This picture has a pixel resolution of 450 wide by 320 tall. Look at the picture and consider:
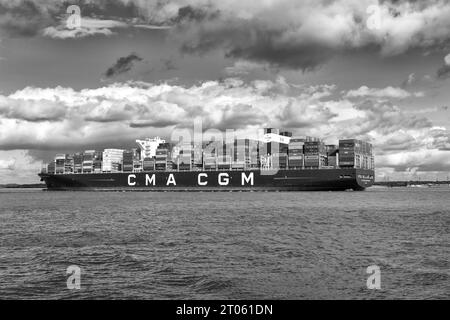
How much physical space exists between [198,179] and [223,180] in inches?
219

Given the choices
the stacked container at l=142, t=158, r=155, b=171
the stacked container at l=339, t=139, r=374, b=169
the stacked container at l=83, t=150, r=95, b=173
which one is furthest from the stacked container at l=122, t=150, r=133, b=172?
the stacked container at l=339, t=139, r=374, b=169

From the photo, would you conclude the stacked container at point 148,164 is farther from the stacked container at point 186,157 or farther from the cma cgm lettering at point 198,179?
the stacked container at point 186,157

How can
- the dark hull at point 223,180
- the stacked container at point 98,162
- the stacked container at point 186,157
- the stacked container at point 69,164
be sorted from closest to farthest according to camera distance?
1. the dark hull at point 223,180
2. the stacked container at point 186,157
3. the stacked container at point 98,162
4. the stacked container at point 69,164

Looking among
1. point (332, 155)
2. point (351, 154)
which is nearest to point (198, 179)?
point (332, 155)

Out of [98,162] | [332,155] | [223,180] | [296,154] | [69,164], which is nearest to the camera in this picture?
[296,154]

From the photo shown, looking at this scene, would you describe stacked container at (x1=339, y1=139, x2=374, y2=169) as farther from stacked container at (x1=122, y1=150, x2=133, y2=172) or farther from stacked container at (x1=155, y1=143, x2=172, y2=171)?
stacked container at (x1=122, y1=150, x2=133, y2=172)

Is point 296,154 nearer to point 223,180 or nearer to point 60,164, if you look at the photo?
point 223,180

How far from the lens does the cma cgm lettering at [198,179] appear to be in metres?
88.6

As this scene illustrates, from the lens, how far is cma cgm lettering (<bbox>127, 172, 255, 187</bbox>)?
8856cm

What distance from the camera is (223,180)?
90938mm

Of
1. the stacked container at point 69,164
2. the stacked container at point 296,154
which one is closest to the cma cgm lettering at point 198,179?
the stacked container at point 296,154
